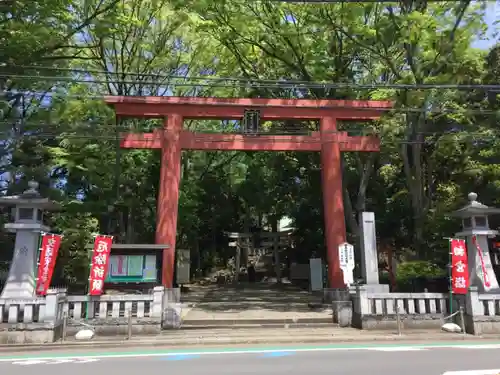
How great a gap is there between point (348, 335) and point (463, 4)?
10.5 metres

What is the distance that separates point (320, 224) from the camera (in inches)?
936

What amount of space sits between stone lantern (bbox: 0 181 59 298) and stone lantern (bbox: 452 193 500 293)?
11.8 m

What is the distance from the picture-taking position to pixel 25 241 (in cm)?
1084

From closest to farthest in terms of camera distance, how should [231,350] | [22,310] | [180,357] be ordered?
[180,357] < [231,350] < [22,310]

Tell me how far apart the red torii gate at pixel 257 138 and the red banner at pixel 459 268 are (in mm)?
3873

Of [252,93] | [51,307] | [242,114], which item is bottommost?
[51,307]

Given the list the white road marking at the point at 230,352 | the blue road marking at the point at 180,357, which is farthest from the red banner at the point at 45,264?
the blue road marking at the point at 180,357

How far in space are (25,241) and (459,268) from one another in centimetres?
1173

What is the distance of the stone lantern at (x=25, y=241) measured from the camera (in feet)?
34.5

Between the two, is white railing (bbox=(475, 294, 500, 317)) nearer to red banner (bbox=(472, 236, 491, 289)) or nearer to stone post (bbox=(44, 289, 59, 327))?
red banner (bbox=(472, 236, 491, 289))

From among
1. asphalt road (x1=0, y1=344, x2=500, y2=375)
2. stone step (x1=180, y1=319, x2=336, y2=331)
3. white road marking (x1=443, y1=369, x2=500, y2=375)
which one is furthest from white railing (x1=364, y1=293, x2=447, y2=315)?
white road marking (x1=443, y1=369, x2=500, y2=375)

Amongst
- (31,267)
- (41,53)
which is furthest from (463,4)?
(31,267)

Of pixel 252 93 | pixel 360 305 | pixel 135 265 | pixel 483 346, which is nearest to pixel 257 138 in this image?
pixel 252 93

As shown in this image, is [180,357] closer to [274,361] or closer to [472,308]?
[274,361]
